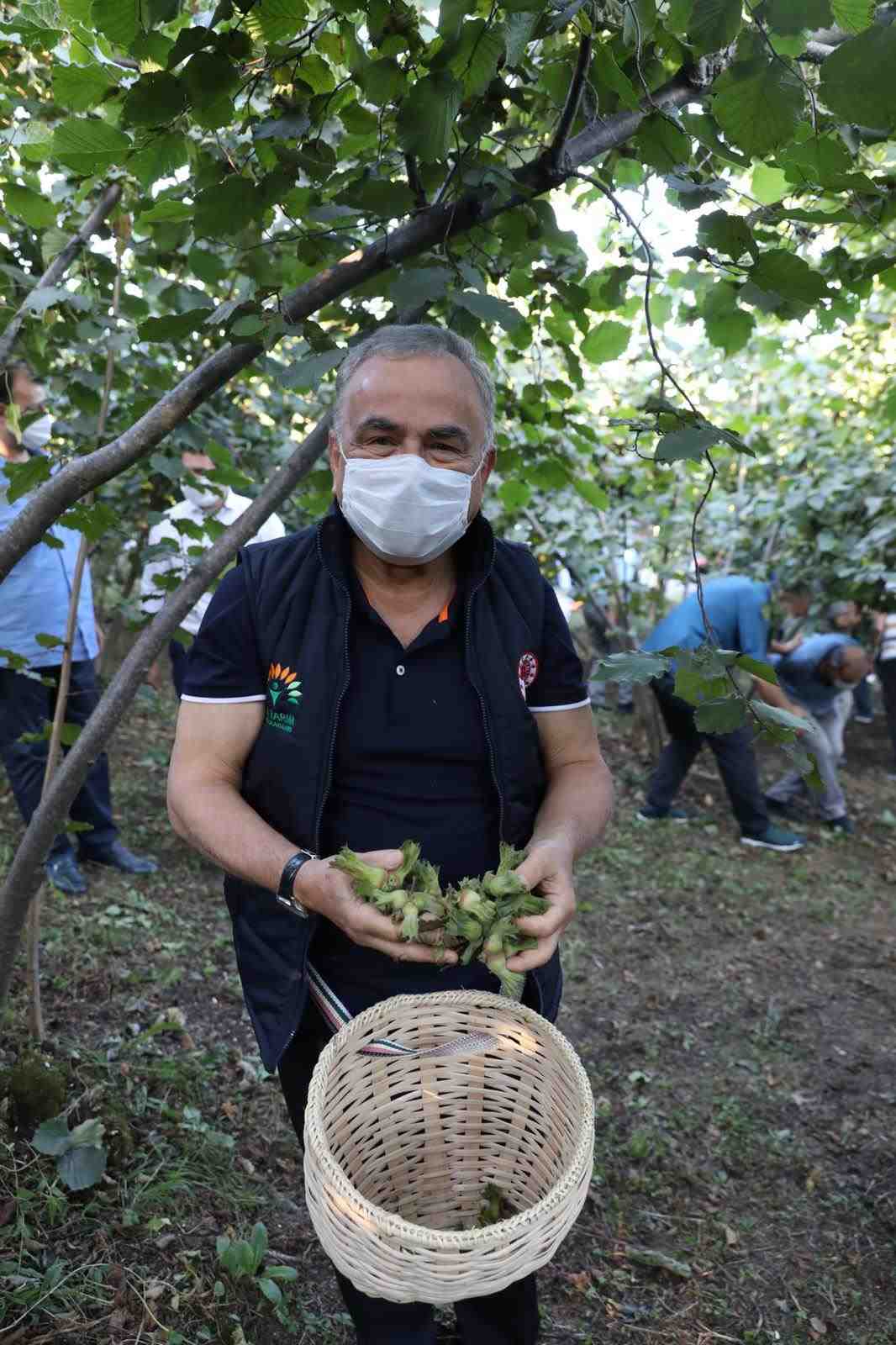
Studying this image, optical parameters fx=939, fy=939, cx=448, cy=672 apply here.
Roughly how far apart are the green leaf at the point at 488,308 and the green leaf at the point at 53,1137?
1.99 meters

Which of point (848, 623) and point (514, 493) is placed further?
point (848, 623)

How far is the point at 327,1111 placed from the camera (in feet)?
4.75

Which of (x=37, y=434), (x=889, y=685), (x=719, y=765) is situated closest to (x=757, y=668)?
(x=37, y=434)

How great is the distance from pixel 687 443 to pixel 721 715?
0.43 metres

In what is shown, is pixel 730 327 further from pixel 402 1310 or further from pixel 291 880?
pixel 402 1310

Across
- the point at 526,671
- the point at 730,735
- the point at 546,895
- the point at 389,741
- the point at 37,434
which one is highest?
the point at 37,434

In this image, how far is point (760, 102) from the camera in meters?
1.12

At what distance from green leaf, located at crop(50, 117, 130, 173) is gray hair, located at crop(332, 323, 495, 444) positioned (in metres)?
0.48

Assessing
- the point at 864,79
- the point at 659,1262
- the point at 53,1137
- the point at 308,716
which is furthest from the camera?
the point at 659,1262

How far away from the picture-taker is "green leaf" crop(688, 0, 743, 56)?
41.1 inches

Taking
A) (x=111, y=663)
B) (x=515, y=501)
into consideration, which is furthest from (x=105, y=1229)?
Answer: (x=111, y=663)

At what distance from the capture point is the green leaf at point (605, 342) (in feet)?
8.22

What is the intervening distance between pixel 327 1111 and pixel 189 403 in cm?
127

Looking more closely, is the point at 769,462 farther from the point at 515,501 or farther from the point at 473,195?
the point at 473,195
